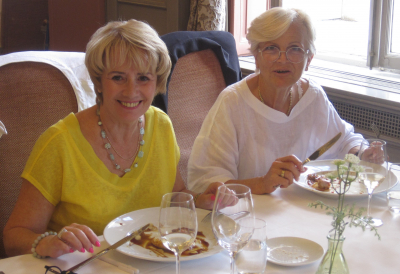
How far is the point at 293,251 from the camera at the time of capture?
43.6 inches

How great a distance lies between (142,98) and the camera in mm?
1462

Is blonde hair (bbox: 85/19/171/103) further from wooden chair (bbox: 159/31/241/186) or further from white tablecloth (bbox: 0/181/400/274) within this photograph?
wooden chair (bbox: 159/31/241/186)

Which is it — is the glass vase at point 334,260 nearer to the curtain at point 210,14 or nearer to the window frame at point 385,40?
the window frame at point 385,40

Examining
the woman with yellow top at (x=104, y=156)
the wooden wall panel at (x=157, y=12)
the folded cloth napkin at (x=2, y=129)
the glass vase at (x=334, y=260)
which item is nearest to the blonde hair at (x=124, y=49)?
the woman with yellow top at (x=104, y=156)

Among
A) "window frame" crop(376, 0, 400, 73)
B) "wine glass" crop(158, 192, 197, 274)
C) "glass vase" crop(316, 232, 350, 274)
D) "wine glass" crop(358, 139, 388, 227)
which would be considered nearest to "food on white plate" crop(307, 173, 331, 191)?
"wine glass" crop(358, 139, 388, 227)

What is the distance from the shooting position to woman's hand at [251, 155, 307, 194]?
58.0 inches

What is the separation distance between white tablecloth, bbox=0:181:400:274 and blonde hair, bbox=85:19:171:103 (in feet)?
1.81

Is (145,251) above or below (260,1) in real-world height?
below

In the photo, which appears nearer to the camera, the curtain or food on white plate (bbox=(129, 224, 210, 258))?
food on white plate (bbox=(129, 224, 210, 258))

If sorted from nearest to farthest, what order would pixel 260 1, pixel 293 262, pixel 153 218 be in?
1. pixel 293 262
2. pixel 153 218
3. pixel 260 1

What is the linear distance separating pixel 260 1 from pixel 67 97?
2.22 meters

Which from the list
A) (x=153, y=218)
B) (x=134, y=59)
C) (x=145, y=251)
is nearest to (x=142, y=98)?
(x=134, y=59)

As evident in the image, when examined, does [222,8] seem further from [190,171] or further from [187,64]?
[190,171]

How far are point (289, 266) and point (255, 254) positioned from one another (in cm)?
17
